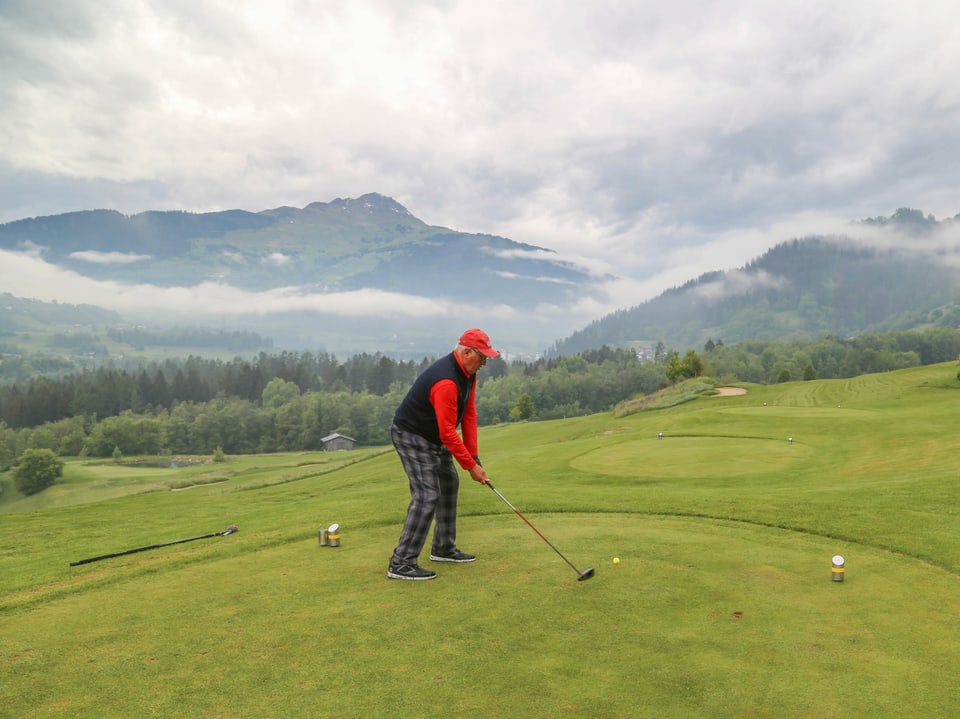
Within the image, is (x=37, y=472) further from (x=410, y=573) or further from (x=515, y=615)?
(x=515, y=615)

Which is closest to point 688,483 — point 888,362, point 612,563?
point 612,563

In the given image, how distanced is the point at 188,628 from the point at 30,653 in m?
1.37

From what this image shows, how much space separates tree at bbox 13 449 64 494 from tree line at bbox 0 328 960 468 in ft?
108

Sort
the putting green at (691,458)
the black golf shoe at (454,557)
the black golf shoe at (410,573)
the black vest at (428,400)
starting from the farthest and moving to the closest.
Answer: the putting green at (691,458) → the black golf shoe at (454,557) → the black vest at (428,400) → the black golf shoe at (410,573)

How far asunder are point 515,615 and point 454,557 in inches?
93.9

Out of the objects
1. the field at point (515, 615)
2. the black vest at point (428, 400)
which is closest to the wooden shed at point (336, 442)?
the field at point (515, 615)

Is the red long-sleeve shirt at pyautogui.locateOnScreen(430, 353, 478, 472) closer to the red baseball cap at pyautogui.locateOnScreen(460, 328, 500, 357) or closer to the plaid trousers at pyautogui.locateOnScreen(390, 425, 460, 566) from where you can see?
the red baseball cap at pyautogui.locateOnScreen(460, 328, 500, 357)

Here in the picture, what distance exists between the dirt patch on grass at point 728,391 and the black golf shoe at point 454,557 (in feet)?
183

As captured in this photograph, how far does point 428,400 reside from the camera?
8703mm

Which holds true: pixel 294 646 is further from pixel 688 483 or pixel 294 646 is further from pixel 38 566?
pixel 688 483

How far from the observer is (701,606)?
6801mm

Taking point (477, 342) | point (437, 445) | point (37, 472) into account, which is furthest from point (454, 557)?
point (37, 472)

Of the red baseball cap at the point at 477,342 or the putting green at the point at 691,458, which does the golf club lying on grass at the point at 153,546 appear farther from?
the putting green at the point at 691,458

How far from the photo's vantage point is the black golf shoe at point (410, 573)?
312 inches
